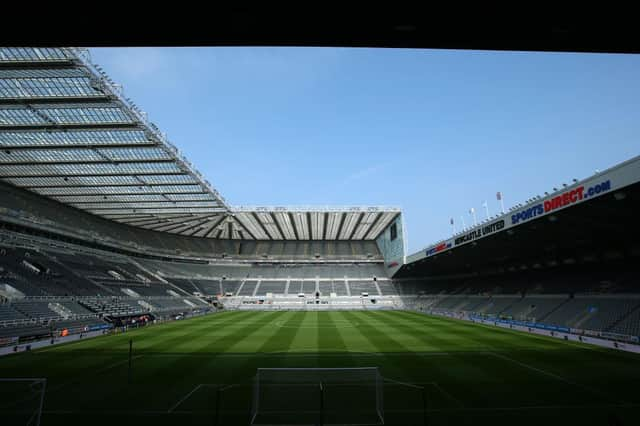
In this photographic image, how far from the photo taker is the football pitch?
10.2 m

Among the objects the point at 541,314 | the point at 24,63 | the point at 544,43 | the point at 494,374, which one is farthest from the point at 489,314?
the point at 24,63

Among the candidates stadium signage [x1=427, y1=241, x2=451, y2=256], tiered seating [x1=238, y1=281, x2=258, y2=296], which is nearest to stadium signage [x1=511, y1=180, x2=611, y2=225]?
stadium signage [x1=427, y1=241, x2=451, y2=256]

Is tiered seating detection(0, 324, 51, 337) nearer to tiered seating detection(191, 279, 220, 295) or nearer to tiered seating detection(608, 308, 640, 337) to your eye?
tiered seating detection(608, 308, 640, 337)

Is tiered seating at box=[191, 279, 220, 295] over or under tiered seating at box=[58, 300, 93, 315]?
over

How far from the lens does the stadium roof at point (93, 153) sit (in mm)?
20031

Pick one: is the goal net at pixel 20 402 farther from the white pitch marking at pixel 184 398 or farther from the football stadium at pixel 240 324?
the white pitch marking at pixel 184 398

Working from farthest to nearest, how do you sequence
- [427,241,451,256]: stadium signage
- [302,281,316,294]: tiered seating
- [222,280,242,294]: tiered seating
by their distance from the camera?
[222,280,242,294]: tiered seating < [302,281,316,294]: tiered seating < [427,241,451,256]: stadium signage

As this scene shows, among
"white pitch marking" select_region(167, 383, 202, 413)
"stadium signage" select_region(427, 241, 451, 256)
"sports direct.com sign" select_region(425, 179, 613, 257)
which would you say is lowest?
"white pitch marking" select_region(167, 383, 202, 413)

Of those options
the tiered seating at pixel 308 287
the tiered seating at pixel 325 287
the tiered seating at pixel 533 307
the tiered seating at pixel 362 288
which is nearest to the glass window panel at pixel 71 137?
the tiered seating at pixel 533 307

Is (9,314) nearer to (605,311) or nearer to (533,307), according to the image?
(605,311)

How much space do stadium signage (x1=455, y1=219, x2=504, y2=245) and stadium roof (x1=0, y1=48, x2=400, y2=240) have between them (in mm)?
24938

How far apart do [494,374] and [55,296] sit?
131ft

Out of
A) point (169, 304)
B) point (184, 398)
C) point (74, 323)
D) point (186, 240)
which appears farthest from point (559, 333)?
point (186, 240)

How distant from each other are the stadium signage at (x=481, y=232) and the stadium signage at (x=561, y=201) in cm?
211
